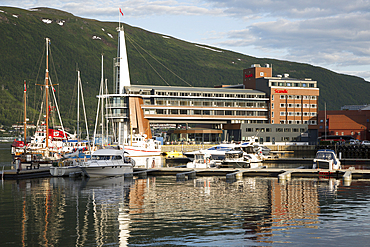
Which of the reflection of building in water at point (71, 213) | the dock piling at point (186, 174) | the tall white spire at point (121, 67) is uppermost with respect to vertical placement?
the tall white spire at point (121, 67)

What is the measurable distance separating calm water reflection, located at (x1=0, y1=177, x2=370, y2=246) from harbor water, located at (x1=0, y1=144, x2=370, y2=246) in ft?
0.22

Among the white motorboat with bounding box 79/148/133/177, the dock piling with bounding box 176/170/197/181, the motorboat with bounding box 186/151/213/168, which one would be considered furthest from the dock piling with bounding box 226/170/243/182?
the white motorboat with bounding box 79/148/133/177

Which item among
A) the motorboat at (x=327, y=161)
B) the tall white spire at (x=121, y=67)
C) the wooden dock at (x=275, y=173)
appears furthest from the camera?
the tall white spire at (x=121, y=67)

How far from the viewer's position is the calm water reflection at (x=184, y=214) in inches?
1104

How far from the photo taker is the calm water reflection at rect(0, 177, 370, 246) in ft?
92.0

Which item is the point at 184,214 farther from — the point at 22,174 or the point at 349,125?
the point at 349,125

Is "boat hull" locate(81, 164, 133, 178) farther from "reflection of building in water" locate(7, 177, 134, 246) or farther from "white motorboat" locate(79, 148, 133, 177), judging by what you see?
"reflection of building in water" locate(7, 177, 134, 246)

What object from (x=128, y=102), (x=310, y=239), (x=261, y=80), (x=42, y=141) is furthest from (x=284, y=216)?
(x=261, y=80)

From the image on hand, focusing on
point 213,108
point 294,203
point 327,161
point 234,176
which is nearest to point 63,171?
point 234,176

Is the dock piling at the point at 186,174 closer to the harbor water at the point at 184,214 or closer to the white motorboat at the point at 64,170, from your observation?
the harbor water at the point at 184,214

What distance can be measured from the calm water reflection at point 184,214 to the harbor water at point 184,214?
0.22ft

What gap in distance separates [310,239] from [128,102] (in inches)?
4850

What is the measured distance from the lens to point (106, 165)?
62375 millimetres

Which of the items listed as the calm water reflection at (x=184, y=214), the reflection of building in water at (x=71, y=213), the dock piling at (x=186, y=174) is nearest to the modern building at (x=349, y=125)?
the dock piling at (x=186, y=174)
